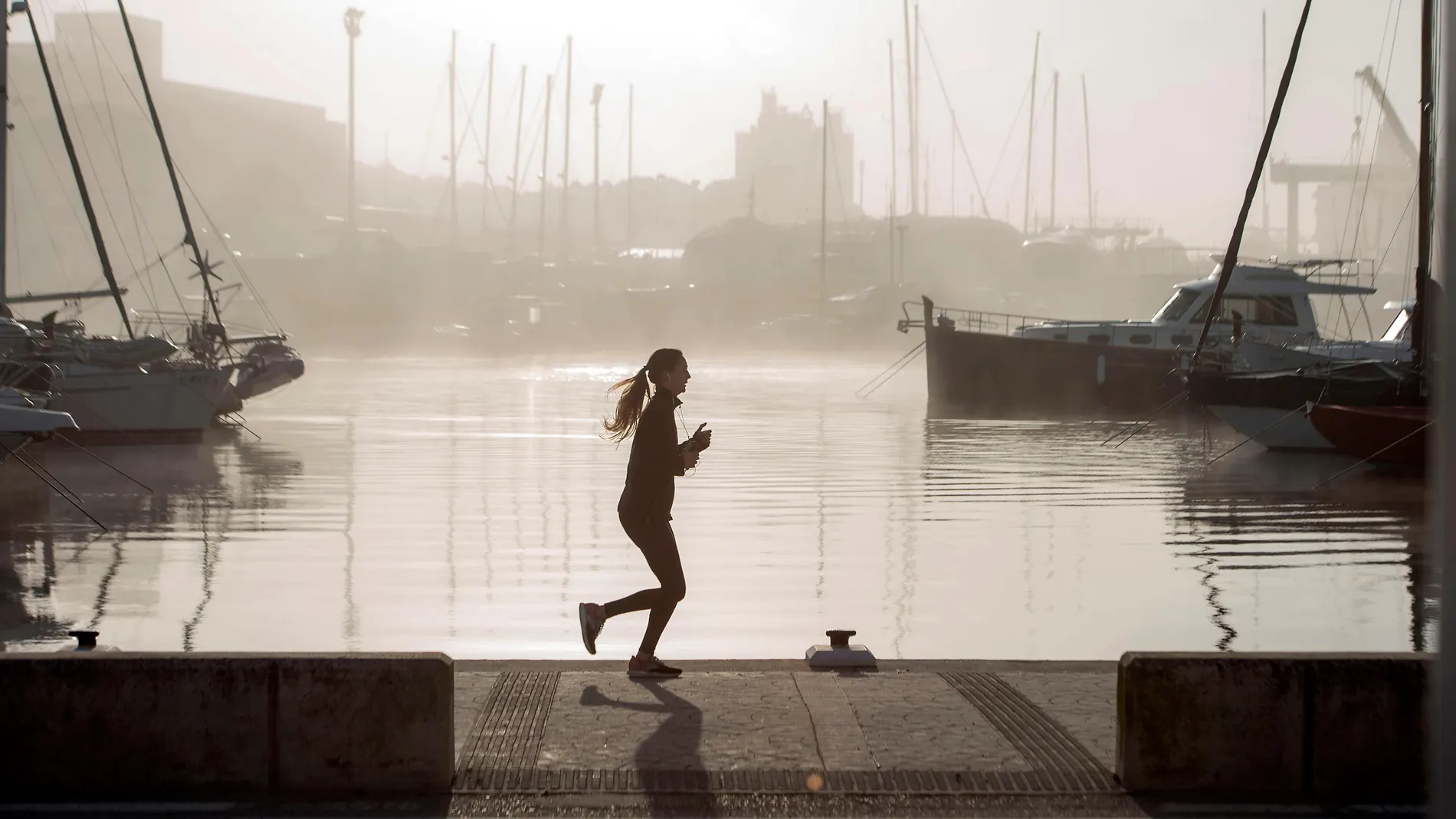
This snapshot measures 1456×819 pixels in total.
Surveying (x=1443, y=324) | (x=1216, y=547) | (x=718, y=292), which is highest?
(x=718, y=292)

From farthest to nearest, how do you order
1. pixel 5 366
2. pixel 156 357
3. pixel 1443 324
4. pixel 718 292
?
pixel 718 292 < pixel 156 357 < pixel 5 366 < pixel 1443 324

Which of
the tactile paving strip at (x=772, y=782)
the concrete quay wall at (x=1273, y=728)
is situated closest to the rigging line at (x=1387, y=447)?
the concrete quay wall at (x=1273, y=728)

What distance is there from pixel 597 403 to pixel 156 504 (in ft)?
99.7

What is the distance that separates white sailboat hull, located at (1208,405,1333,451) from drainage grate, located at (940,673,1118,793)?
79.9ft

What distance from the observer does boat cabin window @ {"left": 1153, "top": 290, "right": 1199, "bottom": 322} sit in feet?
139

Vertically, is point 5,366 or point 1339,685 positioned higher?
point 5,366

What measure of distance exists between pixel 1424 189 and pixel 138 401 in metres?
24.9

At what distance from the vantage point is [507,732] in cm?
673

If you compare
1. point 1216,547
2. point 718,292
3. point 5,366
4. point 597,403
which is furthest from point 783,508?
point 718,292

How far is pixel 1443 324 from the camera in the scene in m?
2.49

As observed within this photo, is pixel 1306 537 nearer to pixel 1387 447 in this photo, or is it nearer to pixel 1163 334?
pixel 1387 447

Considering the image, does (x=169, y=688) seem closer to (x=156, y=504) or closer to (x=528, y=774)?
(x=528, y=774)

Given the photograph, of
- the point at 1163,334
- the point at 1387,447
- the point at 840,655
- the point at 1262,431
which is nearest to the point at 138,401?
the point at 1262,431

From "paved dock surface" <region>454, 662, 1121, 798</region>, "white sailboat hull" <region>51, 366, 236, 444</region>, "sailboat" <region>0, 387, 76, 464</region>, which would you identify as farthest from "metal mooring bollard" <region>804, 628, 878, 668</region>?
"white sailboat hull" <region>51, 366, 236, 444</region>
